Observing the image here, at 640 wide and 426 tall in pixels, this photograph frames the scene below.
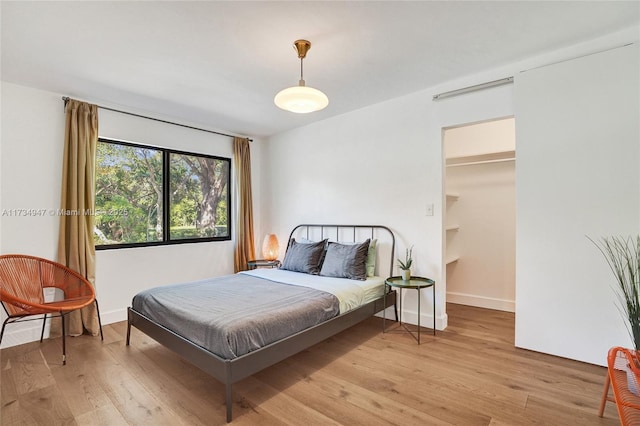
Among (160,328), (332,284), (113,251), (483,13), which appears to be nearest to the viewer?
(483,13)

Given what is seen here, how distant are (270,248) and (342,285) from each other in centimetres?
188

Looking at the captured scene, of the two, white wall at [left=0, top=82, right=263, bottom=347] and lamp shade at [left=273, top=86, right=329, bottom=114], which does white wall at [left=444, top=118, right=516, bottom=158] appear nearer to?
lamp shade at [left=273, top=86, right=329, bottom=114]

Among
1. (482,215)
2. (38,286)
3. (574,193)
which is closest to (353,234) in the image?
(482,215)

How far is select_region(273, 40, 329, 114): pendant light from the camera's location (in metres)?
2.21

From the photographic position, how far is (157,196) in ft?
13.3

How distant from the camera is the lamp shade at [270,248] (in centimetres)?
468

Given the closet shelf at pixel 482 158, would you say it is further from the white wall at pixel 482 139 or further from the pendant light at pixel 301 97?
the pendant light at pixel 301 97

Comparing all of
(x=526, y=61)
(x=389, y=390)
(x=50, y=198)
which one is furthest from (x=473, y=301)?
(x=50, y=198)

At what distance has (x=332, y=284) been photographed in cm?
311

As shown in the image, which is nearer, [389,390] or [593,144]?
[389,390]

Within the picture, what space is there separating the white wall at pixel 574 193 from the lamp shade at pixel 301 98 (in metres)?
1.81

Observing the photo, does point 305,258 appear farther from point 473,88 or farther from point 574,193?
point 574,193

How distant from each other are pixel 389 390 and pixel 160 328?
175 centimetres

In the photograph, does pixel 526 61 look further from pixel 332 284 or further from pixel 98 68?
pixel 98 68
